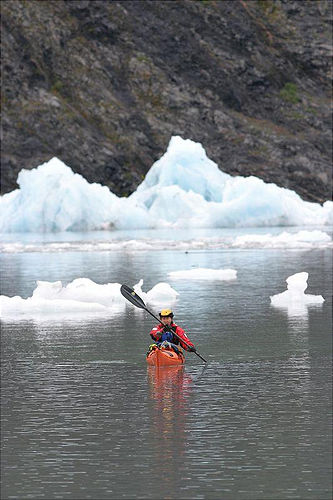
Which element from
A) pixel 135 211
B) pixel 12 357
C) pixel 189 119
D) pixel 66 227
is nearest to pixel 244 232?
pixel 135 211

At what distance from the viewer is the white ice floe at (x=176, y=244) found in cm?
4691

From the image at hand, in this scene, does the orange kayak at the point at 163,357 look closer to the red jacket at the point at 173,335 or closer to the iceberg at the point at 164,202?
the red jacket at the point at 173,335

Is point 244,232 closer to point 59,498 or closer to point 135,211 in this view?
point 135,211

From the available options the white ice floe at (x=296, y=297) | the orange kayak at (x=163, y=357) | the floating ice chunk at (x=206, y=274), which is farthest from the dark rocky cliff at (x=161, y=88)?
the orange kayak at (x=163, y=357)

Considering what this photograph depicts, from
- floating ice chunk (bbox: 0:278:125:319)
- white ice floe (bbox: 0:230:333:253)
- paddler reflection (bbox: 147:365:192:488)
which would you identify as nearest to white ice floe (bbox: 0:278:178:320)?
floating ice chunk (bbox: 0:278:125:319)

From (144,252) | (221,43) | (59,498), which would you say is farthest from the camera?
(221,43)

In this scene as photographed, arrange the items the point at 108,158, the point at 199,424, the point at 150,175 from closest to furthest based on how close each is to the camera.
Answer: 1. the point at 199,424
2. the point at 150,175
3. the point at 108,158

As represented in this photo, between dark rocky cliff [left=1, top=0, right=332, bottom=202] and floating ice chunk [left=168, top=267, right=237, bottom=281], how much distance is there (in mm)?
43189

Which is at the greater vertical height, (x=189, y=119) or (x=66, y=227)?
(x=189, y=119)

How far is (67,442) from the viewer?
1244cm

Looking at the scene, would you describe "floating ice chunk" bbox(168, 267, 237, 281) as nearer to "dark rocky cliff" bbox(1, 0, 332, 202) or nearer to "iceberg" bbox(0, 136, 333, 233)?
"iceberg" bbox(0, 136, 333, 233)

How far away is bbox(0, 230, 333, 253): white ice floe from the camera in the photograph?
1847 inches

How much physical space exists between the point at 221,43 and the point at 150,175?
33.0 metres

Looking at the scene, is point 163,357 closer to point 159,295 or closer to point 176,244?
point 159,295
